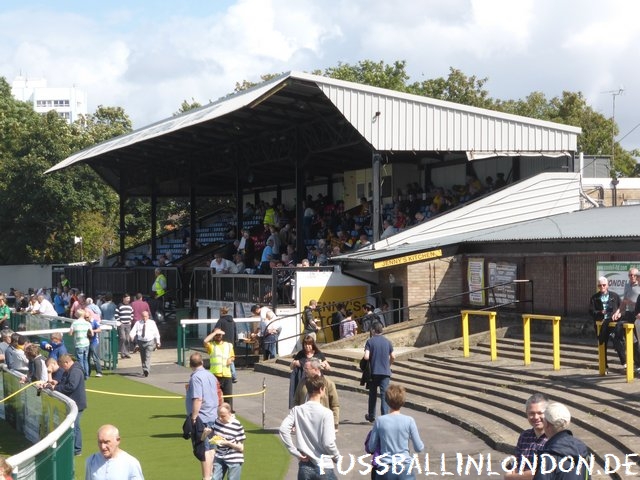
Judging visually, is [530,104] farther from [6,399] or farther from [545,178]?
[6,399]

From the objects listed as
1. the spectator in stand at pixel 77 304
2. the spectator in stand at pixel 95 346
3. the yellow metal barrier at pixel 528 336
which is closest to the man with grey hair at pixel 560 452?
the yellow metal barrier at pixel 528 336

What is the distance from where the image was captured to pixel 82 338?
968 inches

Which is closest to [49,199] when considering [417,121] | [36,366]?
[417,121]

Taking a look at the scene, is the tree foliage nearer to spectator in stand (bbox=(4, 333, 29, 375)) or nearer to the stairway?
the stairway

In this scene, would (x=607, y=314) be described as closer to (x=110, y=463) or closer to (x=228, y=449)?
(x=228, y=449)

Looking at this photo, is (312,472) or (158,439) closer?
(312,472)

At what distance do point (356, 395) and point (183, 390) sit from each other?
4.21 meters

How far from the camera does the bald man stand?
27.1 ft

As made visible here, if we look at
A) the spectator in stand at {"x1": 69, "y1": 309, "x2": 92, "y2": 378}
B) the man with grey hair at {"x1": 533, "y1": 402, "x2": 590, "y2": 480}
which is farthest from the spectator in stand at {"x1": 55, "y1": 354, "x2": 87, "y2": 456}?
the spectator in stand at {"x1": 69, "y1": 309, "x2": 92, "y2": 378}

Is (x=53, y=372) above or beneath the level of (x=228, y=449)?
above

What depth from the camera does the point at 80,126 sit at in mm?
61906

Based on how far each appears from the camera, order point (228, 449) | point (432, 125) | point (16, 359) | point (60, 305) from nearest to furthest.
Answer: point (228, 449), point (16, 359), point (432, 125), point (60, 305)

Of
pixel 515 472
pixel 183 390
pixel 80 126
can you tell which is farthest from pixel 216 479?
pixel 80 126

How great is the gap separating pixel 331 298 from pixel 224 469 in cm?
1771
